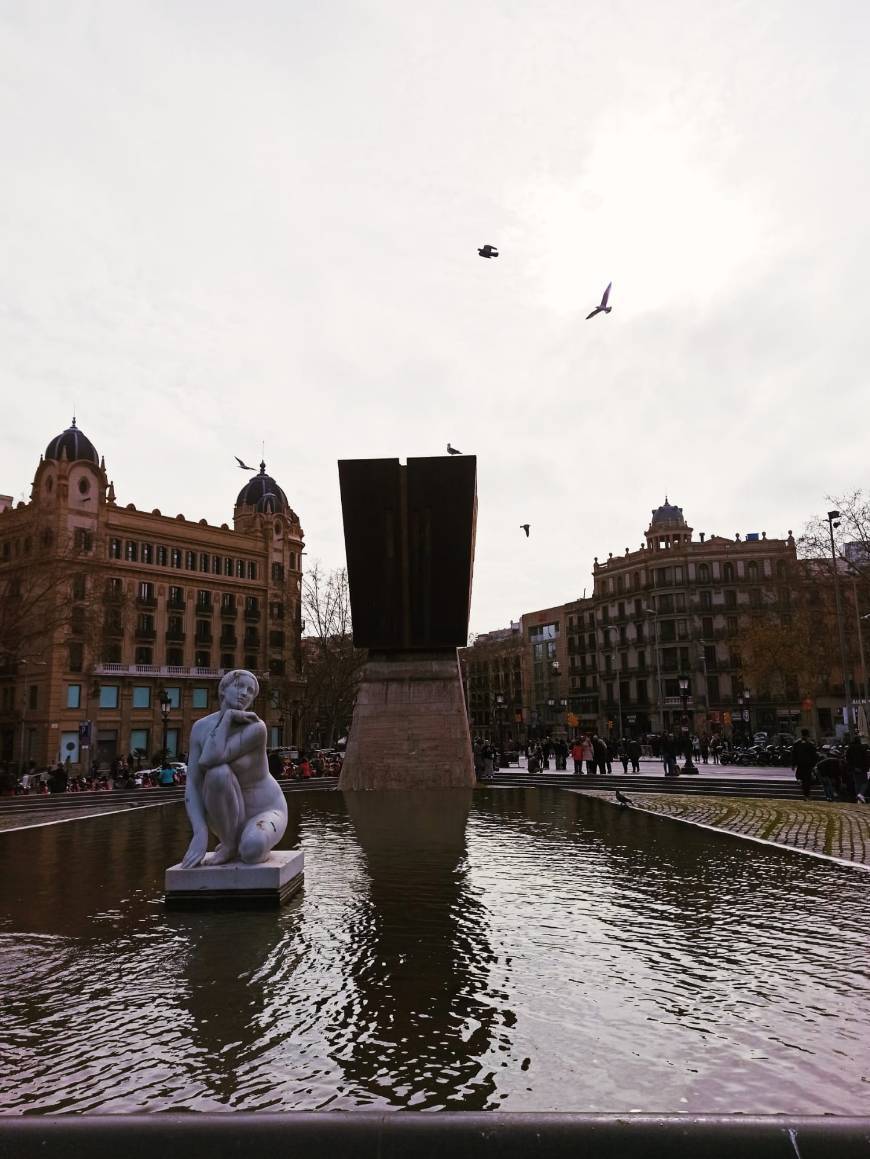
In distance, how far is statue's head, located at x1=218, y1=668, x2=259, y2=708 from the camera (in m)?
7.09

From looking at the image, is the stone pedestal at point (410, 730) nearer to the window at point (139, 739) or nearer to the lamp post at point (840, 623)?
the lamp post at point (840, 623)

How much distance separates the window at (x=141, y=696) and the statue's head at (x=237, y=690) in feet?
174

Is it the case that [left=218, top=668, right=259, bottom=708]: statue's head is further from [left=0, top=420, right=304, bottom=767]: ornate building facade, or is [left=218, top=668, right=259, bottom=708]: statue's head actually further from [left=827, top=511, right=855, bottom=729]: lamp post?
[left=0, top=420, right=304, bottom=767]: ornate building facade

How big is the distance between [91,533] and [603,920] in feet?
172

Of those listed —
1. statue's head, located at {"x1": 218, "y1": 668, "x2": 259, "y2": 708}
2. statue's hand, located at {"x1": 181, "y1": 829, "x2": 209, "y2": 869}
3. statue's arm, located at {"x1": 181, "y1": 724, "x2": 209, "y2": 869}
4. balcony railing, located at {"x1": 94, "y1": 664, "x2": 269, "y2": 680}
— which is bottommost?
statue's hand, located at {"x1": 181, "y1": 829, "x2": 209, "y2": 869}

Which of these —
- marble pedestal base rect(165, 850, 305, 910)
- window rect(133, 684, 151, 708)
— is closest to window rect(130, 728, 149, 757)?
window rect(133, 684, 151, 708)

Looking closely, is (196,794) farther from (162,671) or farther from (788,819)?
(162,671)

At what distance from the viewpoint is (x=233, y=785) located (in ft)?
22.8

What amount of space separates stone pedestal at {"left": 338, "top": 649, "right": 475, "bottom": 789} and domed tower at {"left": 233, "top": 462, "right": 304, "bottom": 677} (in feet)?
132

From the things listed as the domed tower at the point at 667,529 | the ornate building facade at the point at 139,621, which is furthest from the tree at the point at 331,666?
the domed tower at the point at 667,529

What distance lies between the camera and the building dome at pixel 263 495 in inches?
2798

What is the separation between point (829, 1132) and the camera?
2.86 metres

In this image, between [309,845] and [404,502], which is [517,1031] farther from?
[404,502]

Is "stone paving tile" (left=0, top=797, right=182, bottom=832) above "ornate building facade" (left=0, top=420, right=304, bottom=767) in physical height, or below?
below
